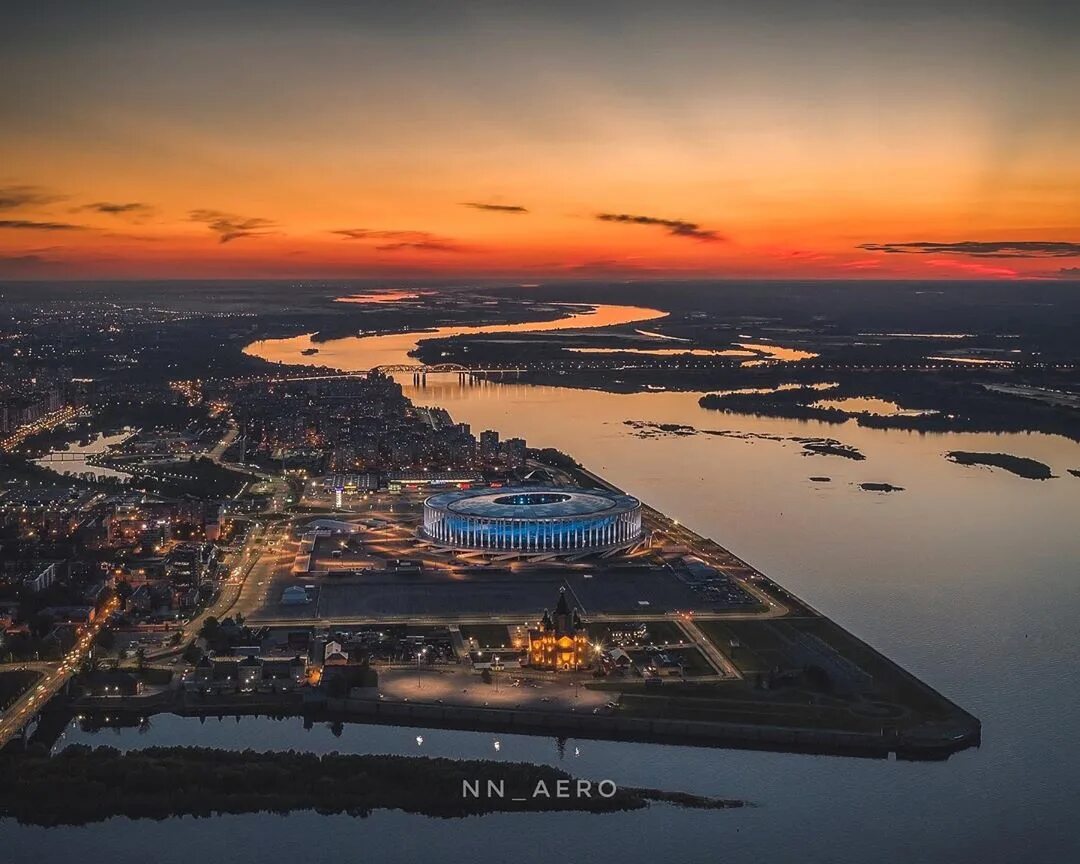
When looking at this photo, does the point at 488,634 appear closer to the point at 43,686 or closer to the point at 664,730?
the point at 664,730

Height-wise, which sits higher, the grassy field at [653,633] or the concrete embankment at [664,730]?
the grassy field at [653,633]

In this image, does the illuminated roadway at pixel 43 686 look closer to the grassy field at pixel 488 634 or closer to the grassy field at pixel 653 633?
the grassy field at pixel 488 634

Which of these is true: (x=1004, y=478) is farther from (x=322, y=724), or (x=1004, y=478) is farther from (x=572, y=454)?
(x=322, y=724)

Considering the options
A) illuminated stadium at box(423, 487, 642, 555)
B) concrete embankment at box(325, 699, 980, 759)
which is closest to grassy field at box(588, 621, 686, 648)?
concrete embankment at box(325, 699, 980, 759)

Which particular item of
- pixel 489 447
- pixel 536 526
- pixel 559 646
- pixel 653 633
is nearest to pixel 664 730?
pixel 559 646

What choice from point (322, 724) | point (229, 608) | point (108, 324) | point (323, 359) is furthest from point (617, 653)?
point (108, 324)

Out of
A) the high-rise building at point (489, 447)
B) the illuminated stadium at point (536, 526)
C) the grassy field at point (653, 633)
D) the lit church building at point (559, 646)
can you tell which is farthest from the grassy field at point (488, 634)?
the high-rise building at point (489, 447)
